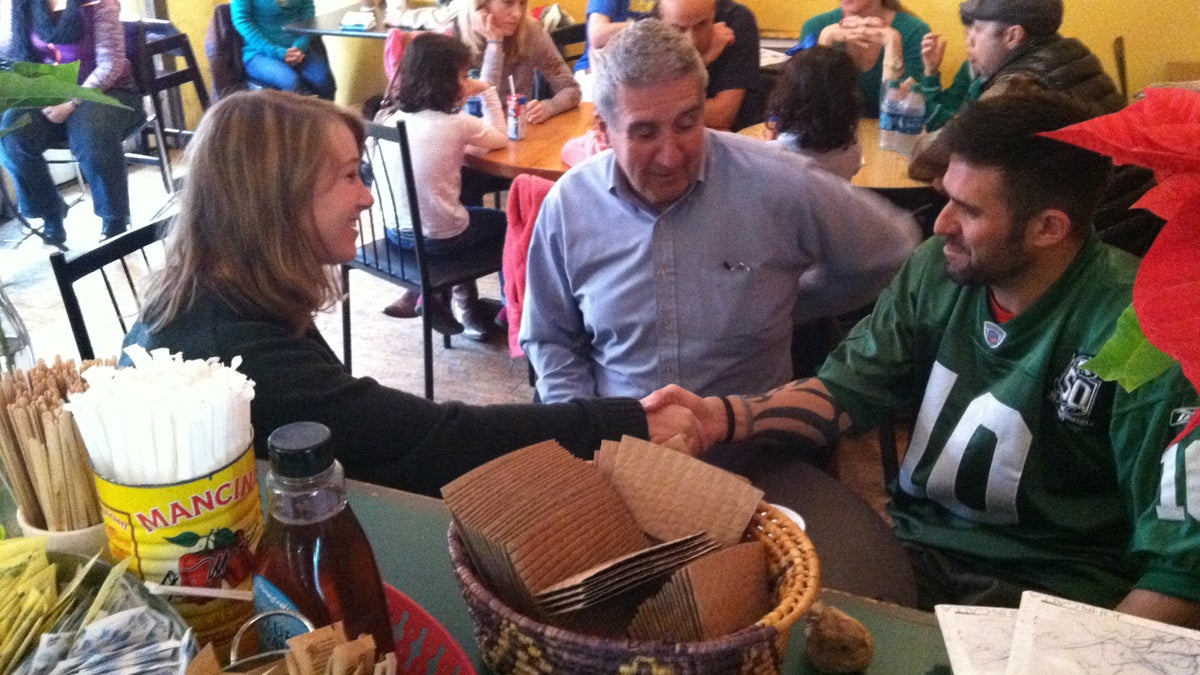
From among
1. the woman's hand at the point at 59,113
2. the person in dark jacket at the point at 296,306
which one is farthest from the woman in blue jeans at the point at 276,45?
the person in dark jacket at the point at 296,306

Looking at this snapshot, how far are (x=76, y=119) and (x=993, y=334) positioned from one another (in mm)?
4413

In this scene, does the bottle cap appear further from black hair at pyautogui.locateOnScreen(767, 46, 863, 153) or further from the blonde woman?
the blonde woman

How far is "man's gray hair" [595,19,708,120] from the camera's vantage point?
1741 mm

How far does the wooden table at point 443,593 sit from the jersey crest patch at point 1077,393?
0.54 metres

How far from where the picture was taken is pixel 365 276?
4320mm

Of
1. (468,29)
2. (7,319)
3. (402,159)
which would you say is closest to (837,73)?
(402,159)

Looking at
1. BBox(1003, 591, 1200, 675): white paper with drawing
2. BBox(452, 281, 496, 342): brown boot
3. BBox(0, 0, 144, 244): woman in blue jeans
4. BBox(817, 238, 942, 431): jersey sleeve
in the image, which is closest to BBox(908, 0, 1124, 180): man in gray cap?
BBox(817, 238, 942, 431): jersey sleeve

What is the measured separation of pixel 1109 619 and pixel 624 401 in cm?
73

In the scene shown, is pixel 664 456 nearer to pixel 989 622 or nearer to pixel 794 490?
pixel 989 622

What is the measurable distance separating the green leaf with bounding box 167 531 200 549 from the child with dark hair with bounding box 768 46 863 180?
7.24 ft

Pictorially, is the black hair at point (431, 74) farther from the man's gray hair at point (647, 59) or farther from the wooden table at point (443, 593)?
the wooden table at point (443, 593)

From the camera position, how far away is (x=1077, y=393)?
1291 mm

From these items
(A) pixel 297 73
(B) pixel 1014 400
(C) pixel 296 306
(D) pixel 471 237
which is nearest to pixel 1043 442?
(B) pixel 1014 400

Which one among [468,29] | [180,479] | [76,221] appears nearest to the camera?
[180,479]
